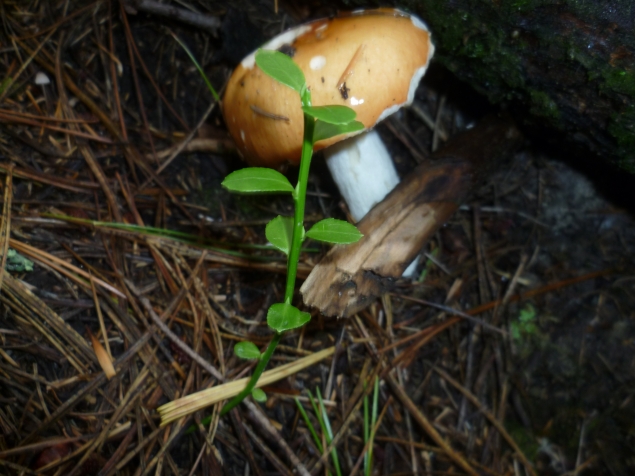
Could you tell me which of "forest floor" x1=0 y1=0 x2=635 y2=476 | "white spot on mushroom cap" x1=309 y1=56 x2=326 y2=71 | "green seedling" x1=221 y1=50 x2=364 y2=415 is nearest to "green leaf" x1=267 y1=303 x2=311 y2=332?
"green seedling" x1=221 y1=50 x2=364 y2=415

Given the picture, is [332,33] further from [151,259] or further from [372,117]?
[151,259]

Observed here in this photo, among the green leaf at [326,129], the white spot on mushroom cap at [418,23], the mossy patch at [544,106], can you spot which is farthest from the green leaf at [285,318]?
the mossy patch at [544,106]

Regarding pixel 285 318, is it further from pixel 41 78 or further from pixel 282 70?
pixel 41 78

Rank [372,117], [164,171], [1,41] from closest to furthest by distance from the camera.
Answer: [372,117]
[1,41]
[164,171]

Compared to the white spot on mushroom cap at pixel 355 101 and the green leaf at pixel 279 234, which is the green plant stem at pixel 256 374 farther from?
the white spot on mushroom cap at pixel 355 101

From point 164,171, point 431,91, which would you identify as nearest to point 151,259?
point 164,171

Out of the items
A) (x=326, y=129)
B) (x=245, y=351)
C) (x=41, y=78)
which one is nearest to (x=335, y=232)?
(x=326, y=129)
